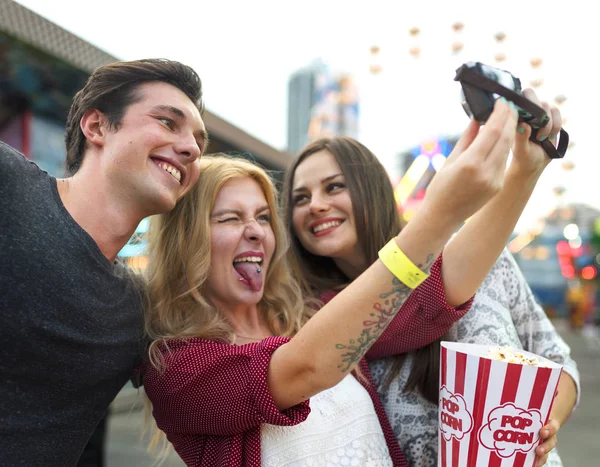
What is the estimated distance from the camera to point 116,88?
1.99m

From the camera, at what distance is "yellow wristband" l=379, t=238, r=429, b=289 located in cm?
131

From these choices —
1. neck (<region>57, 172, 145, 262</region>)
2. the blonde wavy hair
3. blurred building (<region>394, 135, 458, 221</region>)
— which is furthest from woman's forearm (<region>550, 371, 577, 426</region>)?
blurred building (<region>394, 135, 458, 221</region>)

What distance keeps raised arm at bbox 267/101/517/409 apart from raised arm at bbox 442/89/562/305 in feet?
1.36

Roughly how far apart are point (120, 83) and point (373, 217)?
1208mm

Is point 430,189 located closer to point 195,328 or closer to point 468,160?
point 468,160

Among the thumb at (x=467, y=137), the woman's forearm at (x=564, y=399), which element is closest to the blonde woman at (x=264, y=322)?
the thumb at (x=467, y=137)

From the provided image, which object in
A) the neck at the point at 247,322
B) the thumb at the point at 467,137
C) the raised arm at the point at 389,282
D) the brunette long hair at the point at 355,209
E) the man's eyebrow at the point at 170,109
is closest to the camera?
the raised arm at the point at 389,282

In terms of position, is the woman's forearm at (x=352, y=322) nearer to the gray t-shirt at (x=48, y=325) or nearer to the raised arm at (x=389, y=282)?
the raised arm at (x=389, y=282)

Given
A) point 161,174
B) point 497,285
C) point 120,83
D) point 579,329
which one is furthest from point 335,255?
point 579,329

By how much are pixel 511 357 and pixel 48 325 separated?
4.41ft

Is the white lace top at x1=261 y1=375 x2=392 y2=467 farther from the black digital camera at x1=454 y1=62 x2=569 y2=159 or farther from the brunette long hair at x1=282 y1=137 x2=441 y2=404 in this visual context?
the black digital camera at x1=454 y1=62 x2=569 y2=159

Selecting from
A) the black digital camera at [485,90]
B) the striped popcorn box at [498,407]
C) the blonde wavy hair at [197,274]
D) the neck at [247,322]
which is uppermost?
the black digital camera at [485,90]

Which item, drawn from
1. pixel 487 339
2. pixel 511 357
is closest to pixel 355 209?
pixel 487 339

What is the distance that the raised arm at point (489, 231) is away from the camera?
1.66 m
